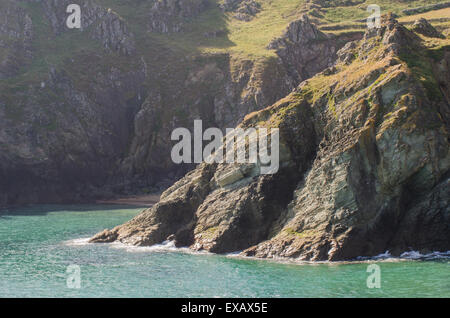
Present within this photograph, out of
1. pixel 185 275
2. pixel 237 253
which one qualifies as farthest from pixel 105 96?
pixel 185 275

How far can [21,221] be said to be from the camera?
73.9 m

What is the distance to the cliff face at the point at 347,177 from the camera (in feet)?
131

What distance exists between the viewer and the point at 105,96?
388 feet

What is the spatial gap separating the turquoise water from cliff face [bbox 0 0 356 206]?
2058 inches

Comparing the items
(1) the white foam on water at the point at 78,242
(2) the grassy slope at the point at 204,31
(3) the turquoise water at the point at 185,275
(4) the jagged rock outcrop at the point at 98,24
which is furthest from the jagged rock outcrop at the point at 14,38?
(3) the turquoise water at the point at 185,275

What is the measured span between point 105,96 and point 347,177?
8623 cm

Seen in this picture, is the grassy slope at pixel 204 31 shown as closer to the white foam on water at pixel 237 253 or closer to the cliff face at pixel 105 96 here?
the cliff face at pixel 105 96

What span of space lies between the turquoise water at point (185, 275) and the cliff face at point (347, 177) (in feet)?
8.84

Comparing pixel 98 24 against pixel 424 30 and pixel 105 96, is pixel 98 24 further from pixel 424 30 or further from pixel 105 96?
pixel 424 30

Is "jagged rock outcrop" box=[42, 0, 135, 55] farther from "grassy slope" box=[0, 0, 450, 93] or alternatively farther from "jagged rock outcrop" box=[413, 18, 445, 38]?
"jagged rock outcrop" box=[413, 18, 445, 38]

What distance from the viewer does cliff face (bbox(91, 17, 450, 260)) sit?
3997cm

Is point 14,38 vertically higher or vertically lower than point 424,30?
A: higher

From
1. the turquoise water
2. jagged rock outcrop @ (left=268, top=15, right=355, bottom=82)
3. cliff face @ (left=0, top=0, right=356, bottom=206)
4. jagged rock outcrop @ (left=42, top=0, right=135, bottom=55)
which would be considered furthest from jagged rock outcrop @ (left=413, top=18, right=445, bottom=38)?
jagged rock outcrop @ (left=42, top=0, right=135, bottom=55)
